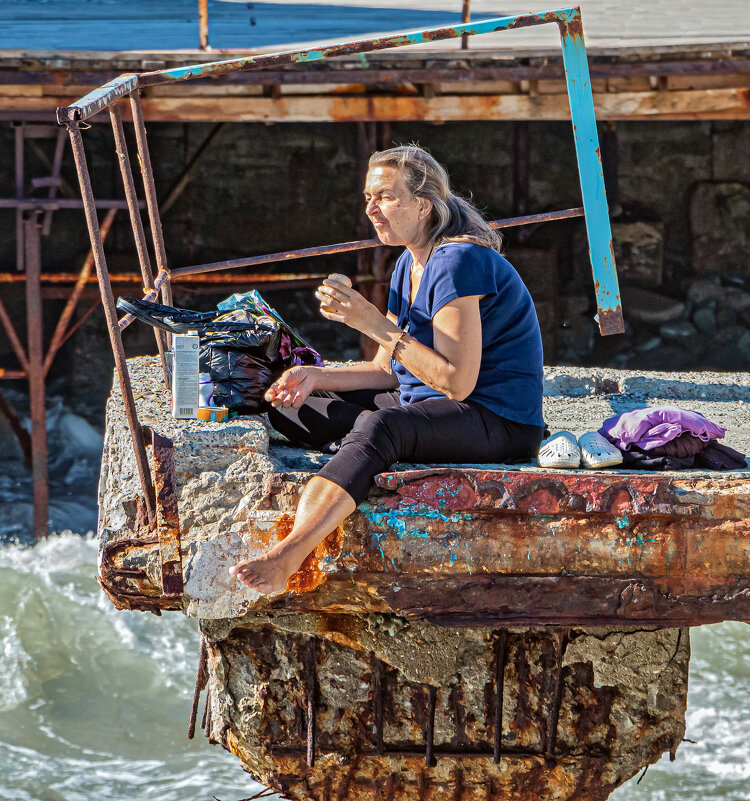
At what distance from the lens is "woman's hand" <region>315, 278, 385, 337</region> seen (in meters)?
2.95

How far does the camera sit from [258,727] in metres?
3.28

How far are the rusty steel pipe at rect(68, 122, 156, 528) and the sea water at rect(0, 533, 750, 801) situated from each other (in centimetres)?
317

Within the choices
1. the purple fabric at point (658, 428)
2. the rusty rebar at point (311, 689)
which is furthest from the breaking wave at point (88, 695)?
the purple fabric at point (658, 428)

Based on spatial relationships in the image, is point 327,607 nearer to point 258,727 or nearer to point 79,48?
point 258,727

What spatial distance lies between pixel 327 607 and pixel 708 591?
99 centimetres

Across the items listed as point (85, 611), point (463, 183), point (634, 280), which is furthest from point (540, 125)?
point (85, 611)

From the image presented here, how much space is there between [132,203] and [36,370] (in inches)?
Result: 177

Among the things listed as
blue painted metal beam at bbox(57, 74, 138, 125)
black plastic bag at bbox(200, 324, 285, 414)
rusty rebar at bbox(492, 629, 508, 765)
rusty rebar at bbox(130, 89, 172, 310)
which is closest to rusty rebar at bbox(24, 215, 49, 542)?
rusty rebar at bbox(130, 89, 172, 310)

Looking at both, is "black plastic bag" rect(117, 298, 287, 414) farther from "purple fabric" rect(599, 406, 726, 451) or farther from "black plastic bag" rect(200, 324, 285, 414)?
"purple fabric" rect(599, 406, 726, 451)

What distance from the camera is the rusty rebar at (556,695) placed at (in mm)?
3221

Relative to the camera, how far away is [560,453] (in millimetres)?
3076

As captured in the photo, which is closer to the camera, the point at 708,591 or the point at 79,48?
the point at 708,591

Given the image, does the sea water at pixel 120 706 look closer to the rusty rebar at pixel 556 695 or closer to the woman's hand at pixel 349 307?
the rusty rebar at pixel 556 695

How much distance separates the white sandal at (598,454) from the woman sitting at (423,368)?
0.15m
